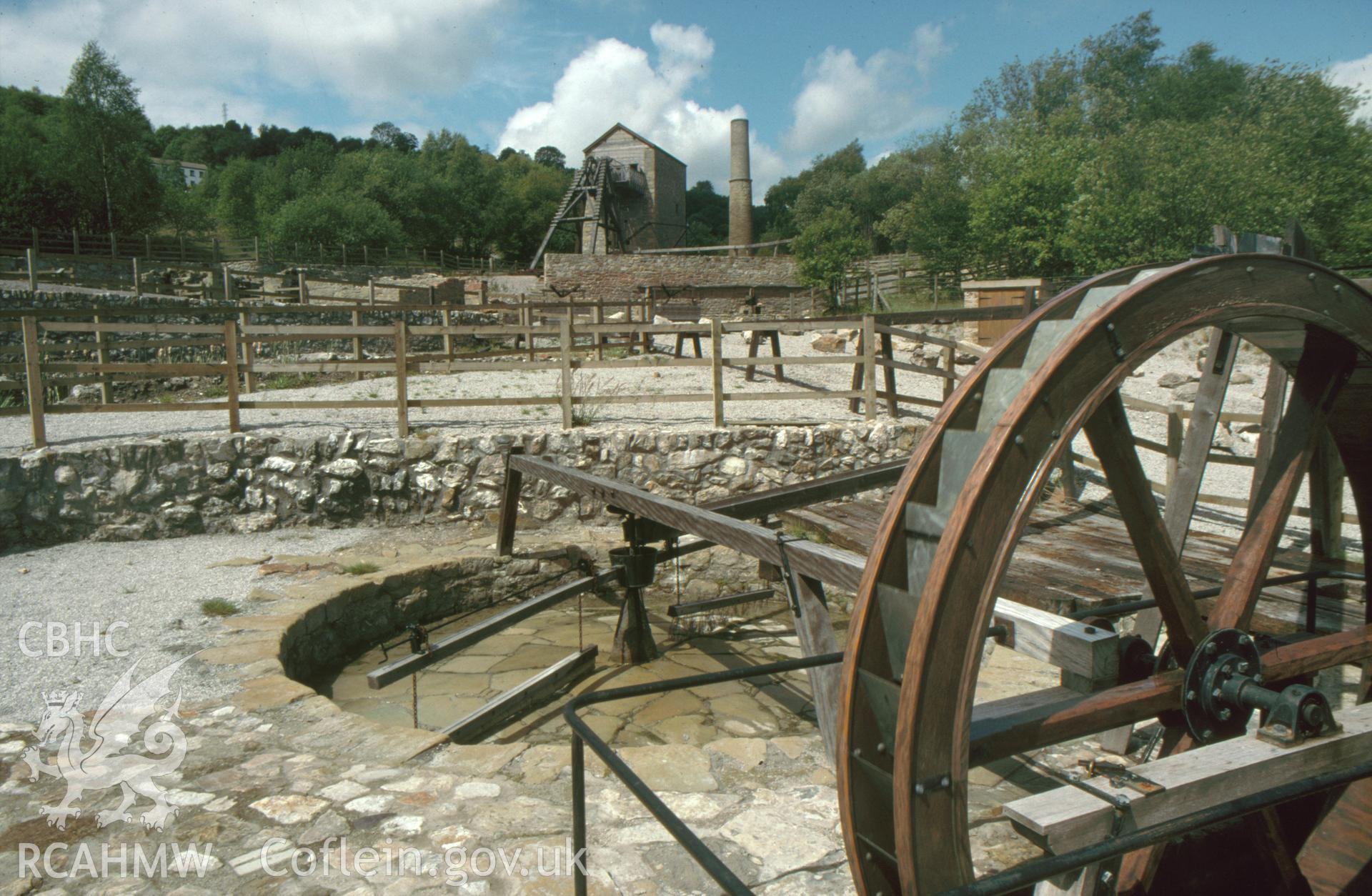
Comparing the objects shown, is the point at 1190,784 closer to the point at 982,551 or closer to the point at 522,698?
the point at 982,551

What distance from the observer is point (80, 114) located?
32.6 meters

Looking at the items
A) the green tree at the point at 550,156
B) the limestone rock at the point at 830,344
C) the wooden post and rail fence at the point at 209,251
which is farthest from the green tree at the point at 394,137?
the limestone rock at the point at 830,344

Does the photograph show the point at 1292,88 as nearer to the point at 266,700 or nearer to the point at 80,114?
the point at 266,700

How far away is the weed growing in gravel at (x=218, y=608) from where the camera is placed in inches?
195

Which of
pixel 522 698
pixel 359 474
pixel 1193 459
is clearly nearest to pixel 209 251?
pixel 359 474

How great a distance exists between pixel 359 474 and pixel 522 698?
12.0 ft

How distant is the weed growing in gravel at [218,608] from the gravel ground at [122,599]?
4 centimetres

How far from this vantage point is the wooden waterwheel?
161 centimetres

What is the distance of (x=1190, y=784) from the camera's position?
5.85 feet

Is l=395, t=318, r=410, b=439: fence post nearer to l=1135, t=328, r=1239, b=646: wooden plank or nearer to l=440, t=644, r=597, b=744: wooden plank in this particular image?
l=440, t=644, r=597, b=744: wooden plank

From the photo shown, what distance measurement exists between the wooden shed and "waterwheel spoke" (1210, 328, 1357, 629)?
499 centimetres

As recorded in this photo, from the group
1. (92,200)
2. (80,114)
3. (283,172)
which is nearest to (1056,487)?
(92,200)

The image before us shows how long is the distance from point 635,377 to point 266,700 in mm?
8869

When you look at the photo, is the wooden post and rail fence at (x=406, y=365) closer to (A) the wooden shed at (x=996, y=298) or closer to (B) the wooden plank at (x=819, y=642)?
(A) the wooden shed at (x=996, y=298)
